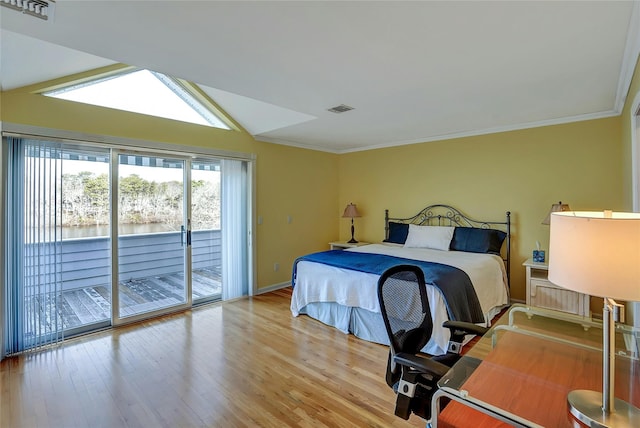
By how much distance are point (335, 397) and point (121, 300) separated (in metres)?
2.73

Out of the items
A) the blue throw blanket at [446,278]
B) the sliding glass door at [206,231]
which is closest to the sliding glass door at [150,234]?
the sliding glass door at [206,231]

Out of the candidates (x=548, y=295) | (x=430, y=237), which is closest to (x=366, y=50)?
(x=430, y=237)

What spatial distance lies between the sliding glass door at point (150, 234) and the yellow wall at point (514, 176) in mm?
3215

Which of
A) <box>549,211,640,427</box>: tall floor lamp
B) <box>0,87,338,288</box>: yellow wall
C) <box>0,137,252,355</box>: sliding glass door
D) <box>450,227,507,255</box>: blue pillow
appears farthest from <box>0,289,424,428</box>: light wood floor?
<box>450,227,507,255</box>: blue pillow

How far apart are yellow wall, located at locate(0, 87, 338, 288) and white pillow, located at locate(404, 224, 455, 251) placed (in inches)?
69.6

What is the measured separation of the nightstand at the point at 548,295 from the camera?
329cm

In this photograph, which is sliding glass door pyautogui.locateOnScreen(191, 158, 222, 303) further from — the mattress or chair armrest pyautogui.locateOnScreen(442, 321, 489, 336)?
chair armrest pyautogui.locateOnScreen(442, 321, 489, 336)

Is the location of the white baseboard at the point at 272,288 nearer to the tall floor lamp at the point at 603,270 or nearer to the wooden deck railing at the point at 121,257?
the wooden deck railing at the point at 121,257

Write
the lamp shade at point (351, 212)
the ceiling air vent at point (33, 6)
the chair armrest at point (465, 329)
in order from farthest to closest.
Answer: the lamp shade at point (351, 212)
the chair armrest at point (465, 329)
the ceiling air vent at point (33, 6)

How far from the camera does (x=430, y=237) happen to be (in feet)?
14.3

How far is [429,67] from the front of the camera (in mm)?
2293

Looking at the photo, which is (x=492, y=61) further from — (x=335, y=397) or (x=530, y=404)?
(x=335, y=397)

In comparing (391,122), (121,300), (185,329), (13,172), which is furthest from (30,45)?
(391,122)

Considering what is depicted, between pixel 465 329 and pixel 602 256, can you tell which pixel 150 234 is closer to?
pixel 465 329
